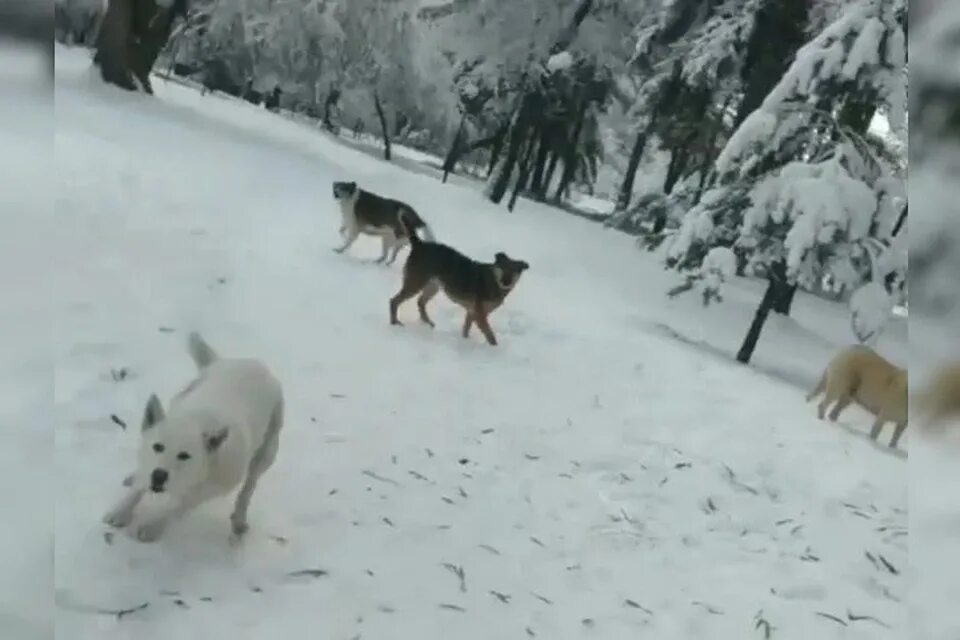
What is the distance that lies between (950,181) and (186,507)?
1.03 m

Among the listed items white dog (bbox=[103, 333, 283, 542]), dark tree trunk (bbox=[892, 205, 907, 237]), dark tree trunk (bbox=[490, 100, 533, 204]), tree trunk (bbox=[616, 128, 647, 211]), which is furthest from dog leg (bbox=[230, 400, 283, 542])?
dark tree trunk (bbox=[892, 205, 907, 237])

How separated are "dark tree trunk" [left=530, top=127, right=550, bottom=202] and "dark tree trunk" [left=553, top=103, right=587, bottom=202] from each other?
0.02 meters

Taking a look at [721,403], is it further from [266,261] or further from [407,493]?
[266,261]

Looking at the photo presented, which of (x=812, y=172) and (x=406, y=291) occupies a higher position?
(x=812, y=172)

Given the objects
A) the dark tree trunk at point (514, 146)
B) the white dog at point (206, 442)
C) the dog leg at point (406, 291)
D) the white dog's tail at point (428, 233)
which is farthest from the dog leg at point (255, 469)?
the dark tree trunk at point (514, 146)

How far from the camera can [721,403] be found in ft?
4.64

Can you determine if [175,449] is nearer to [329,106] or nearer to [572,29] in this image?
[329,106]

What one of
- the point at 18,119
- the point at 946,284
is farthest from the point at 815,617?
the point at 18,119

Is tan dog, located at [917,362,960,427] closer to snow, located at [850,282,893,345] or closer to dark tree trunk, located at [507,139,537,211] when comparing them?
snow, located at [850,282,893,345]

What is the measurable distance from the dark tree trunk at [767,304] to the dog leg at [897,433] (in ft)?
0.72

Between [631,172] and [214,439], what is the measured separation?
2.30 ft

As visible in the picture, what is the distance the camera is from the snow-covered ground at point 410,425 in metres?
1.13

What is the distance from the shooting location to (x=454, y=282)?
1398 millimetres

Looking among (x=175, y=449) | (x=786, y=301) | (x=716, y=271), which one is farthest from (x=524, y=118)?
(x=175, y=449)
